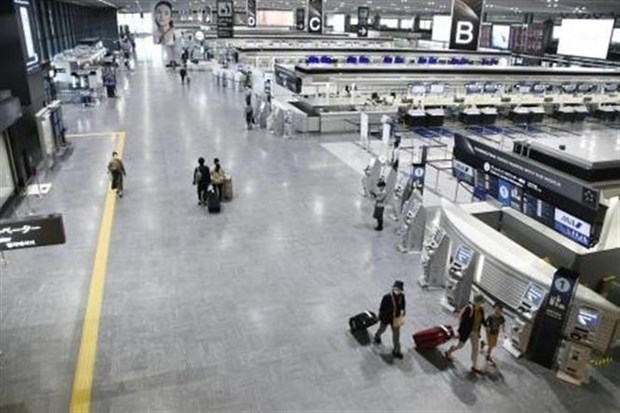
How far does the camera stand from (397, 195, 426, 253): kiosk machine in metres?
10.1

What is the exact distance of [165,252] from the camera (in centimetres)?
1003

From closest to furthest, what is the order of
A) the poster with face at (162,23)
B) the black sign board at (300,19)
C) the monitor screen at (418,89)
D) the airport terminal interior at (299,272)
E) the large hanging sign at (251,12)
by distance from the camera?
the airport terminal interior at (299,272)
the poster with face at (162,23)
the monitor screen at (418,89)
the large hanging sign at (251,12)
the black sign board at (300,19)

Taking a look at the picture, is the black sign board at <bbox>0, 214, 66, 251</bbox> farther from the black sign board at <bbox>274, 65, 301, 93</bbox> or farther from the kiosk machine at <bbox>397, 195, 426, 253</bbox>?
the black sign board at <bbox>274, 65, 301, 93</bbox>

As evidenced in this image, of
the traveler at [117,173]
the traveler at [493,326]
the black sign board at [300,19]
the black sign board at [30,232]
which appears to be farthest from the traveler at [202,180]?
the black sign board at [300,19]

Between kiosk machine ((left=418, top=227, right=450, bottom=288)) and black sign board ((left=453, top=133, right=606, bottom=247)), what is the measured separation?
130 cm

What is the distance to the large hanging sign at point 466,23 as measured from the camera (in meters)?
12.1

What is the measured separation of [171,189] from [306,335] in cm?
752

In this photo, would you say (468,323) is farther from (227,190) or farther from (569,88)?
(569,88)

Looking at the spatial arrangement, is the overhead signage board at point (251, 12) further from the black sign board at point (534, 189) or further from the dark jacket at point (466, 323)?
the dark jacket at point (466, 323)

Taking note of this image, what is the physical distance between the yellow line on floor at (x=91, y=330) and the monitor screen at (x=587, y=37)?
1912 centimetres

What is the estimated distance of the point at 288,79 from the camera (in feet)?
67.3

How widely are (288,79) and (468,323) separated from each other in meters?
15.6

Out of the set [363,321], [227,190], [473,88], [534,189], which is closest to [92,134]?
[227,190]

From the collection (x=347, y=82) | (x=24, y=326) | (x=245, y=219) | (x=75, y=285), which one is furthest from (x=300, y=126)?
(x=24, y=326)
